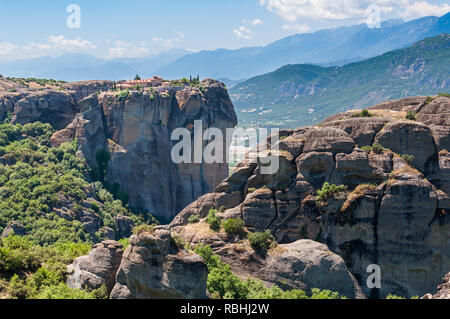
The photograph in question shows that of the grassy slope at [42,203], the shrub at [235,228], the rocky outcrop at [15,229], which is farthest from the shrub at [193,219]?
the rocky outcrop at [15,229]

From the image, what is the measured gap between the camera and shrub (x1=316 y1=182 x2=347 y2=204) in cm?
4669

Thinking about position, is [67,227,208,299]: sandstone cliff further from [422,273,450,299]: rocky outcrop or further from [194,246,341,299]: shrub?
[422,273,450,299]: rocky outcrop

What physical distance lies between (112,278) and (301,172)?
74.2 feet

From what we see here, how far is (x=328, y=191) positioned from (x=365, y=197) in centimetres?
351

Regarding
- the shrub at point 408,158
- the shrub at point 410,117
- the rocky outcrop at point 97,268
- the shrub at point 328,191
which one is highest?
the shrub at point 410,117

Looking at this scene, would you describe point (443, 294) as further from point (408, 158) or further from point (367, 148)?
point (367, 148)

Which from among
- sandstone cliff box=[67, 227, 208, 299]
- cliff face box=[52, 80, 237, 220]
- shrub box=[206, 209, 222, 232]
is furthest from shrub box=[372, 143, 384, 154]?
cliff face box=[52, 80, 237, 220]

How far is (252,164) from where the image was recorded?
171ft

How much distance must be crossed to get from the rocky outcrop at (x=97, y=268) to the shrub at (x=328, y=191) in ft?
66.8

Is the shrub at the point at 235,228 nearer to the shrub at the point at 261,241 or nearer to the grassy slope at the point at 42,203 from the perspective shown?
the shrub at the point at 261,241

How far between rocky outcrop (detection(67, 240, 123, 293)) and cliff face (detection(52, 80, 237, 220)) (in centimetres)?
6583

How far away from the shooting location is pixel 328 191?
4694cm

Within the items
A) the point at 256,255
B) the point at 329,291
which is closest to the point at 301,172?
the point at 256,255

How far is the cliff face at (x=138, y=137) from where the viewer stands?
334ft
